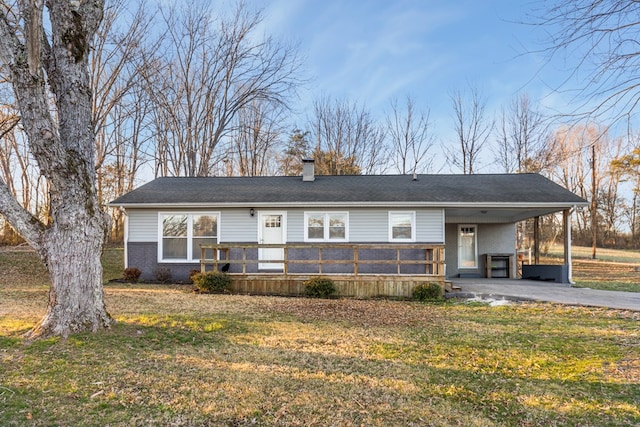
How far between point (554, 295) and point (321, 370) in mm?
8083

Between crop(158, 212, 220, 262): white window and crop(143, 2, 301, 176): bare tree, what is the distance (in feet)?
35.4

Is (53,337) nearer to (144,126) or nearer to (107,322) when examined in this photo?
(107,322)

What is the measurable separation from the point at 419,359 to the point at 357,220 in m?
7.33

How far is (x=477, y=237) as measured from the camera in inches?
596

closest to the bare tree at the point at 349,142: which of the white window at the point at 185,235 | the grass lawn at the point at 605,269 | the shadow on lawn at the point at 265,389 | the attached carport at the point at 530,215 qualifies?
the attached carport at the point at 530,215

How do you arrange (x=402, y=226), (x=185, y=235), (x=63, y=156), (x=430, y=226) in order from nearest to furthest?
(x=63, y=156) < (x=430, y=226) < (x=402, y=226) < (x=185, y=235)

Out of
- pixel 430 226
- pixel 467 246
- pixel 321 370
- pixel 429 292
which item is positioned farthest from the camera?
pixel 467 246

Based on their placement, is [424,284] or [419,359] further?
[424,284]

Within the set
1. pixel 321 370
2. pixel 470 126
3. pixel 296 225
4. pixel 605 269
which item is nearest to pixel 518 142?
pixel 470 126

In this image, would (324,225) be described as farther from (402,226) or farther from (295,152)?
Answer: (295,152)

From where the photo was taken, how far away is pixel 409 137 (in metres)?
25.6

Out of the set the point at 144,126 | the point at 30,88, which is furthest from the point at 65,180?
the point at 144,126

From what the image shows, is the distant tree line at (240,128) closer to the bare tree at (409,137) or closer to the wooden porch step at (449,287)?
the bare tree at (409,137)

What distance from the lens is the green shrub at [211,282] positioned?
1042 cm
